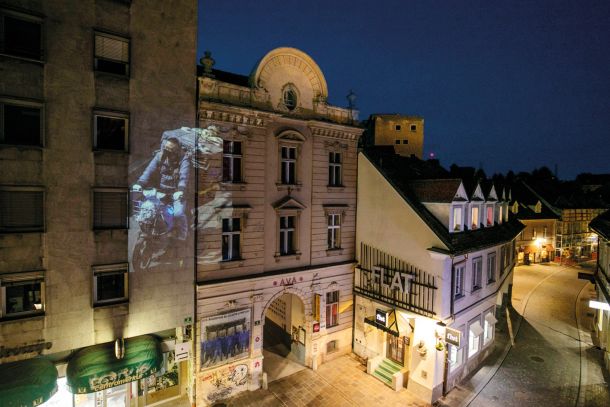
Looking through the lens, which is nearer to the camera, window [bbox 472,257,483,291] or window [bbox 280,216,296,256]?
window [bbox 280,216,296,256]

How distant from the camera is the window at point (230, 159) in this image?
15.9 m

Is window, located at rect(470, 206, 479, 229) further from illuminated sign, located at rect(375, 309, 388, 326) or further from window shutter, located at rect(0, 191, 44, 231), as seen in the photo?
window shutter, located at rect(0, 191, 44, 231)

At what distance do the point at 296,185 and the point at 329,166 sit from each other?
292 cm

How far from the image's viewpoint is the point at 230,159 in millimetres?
16047

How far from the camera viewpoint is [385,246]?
18.7m

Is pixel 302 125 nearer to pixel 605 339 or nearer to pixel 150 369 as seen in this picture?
pixel 150 369

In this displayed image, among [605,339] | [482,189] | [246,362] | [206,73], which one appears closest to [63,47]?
[206,73]

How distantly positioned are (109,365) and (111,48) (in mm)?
12964

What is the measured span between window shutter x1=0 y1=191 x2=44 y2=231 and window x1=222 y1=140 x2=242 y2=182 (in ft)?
24.3

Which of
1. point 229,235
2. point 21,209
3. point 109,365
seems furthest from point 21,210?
point 229,235

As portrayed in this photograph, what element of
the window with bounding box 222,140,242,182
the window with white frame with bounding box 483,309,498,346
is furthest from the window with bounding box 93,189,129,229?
the window with white frame with bounding box 483,309,498,346

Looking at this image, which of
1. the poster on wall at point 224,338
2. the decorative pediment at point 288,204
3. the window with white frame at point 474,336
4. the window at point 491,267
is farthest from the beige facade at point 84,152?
the window at point 491,267

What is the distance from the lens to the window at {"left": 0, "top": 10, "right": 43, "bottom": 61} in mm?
11352

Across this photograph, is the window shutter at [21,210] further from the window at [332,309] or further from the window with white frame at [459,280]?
the window with white frame at [459,280]
